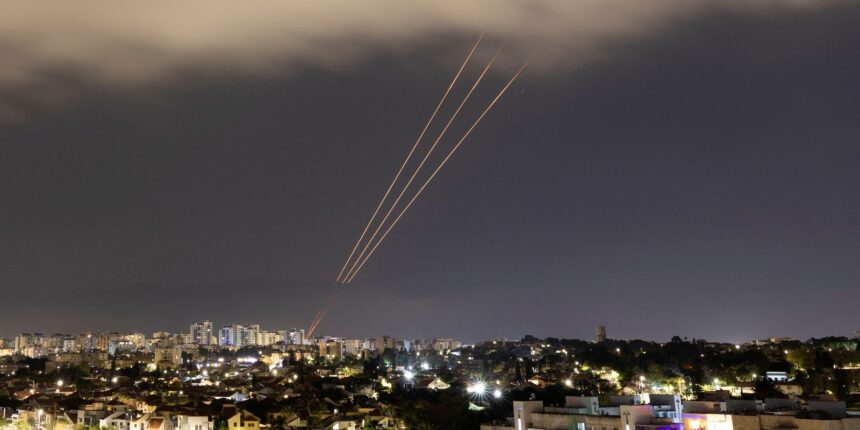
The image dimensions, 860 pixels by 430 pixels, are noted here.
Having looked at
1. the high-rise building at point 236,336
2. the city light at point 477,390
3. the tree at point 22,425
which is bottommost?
the tree at point 22,425

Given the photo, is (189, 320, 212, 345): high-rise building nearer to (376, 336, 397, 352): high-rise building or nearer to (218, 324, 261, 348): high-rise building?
(218, 324, 261, 348): high-rise building

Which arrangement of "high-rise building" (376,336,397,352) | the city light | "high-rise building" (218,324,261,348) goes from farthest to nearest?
"high-rise building" (218,324,261,348)
"high-rise building" (376,336,397,352)
the city light

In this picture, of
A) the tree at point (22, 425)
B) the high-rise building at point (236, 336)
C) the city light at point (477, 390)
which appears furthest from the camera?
the high-rise building at point (236, 336)

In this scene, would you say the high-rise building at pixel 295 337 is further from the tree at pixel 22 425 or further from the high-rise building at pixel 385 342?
the tree at pixel 22 425

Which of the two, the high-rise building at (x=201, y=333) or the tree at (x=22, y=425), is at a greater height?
the high-rise building at (x=201, y=333)

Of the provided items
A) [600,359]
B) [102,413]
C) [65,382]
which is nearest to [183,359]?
[65,382]

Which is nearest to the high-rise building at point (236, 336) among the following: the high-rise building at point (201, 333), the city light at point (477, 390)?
the high-rise building at point (201, 333)

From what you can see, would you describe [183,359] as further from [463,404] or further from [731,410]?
[731,410]

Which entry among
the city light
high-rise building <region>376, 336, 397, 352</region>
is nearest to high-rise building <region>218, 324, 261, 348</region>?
high-rise building <region>376, 336, 397, 352</region>

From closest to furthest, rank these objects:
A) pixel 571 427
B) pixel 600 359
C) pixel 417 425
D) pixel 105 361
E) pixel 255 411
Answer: pixel 571 427 < pixel 417 425 < pixel 255 411 < pixel 600 359 < pixel 105 361
